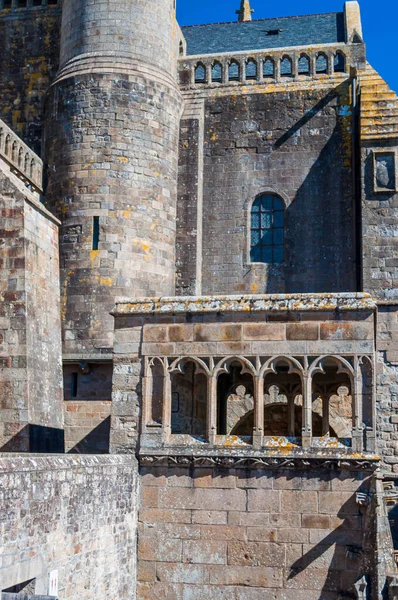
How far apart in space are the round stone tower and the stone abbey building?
0.04 meters

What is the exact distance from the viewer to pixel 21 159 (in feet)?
58.2

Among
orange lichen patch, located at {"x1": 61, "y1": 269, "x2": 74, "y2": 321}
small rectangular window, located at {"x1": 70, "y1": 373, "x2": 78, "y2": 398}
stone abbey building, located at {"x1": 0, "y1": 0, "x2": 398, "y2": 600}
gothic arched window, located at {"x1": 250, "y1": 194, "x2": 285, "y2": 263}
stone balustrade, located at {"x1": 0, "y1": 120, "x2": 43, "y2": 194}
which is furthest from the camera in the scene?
gothic arched window, located at {"x1": 250, "y1": 194, "x2": 285, "y2": 263}

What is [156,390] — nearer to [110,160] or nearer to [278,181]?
[110,160]

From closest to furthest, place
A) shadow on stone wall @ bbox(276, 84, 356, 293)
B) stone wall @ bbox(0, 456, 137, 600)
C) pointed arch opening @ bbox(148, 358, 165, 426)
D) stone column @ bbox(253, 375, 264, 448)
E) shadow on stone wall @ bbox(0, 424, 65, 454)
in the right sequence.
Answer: stone wall @ bbox(0, 456, 137, 600) → stone column @ bbox(253, 375, 264, 448) → pointed arch opening @ bbox(148, 358, 165, 426) → shadow on stone wall @ bbox(0, 424, 65, 454) → shadow on stone wall @ bbox(276, 84, 356, 293)

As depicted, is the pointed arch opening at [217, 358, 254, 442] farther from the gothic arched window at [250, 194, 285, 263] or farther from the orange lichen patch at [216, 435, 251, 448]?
the gothic arched window at [250, 194, 285, 263]

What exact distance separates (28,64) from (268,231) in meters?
6.75

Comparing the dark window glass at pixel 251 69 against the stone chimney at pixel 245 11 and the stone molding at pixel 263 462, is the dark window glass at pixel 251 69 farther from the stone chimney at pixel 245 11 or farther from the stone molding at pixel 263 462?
the stone chimney at pixel 245 11

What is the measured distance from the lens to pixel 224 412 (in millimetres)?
16359

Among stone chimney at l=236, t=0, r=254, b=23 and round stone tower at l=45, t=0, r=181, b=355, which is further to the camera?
stone chimney at l=236, t=0, r=254, b=23

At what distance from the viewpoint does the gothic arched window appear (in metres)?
19.1

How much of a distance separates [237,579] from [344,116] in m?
10.8

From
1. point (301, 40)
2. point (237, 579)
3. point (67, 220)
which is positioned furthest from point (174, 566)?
point (301, 40)

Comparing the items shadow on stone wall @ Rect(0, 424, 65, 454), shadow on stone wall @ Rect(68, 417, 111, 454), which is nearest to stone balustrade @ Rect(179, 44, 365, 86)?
shadow on stone wall @ Rect(68, 417, 111, 454)

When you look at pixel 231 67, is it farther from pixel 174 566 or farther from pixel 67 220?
pixel 174 566
